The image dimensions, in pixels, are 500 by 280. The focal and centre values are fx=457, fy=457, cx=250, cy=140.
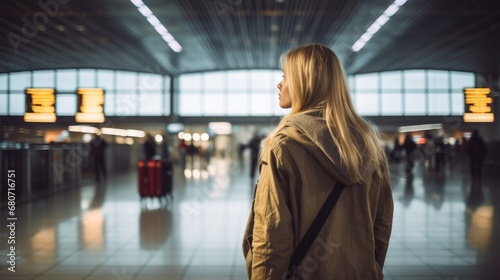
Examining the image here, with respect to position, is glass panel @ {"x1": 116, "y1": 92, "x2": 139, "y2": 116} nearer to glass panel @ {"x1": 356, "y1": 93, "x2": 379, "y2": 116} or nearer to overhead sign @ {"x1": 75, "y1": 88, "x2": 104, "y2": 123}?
glass panel @ {"x1": 356, "y1": 93, "x2": 379, "y2": 116}

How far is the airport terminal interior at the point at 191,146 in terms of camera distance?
5500mm

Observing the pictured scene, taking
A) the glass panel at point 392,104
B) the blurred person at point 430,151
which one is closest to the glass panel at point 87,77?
the glass panel at point 392,104

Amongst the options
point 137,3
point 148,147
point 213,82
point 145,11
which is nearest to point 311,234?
point 137,3

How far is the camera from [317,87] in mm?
1657

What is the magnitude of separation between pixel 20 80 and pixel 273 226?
24.1 ft

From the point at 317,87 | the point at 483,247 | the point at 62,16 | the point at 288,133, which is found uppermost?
the point at 62,16

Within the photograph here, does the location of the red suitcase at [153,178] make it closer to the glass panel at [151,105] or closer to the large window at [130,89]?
the large window at [130,89]

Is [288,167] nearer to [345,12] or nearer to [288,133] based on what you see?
[288,133]

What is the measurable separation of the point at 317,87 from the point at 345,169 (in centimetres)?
33

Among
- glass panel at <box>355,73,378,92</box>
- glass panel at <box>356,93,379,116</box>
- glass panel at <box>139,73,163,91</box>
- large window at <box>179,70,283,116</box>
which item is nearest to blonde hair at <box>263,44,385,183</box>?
glass panel at <box>356,93,379,116</box>

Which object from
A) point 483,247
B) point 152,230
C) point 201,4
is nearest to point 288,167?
point 483,247

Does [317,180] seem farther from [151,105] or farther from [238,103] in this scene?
[151,105]

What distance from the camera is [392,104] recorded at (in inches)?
1110

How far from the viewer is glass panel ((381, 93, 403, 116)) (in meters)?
28.1
